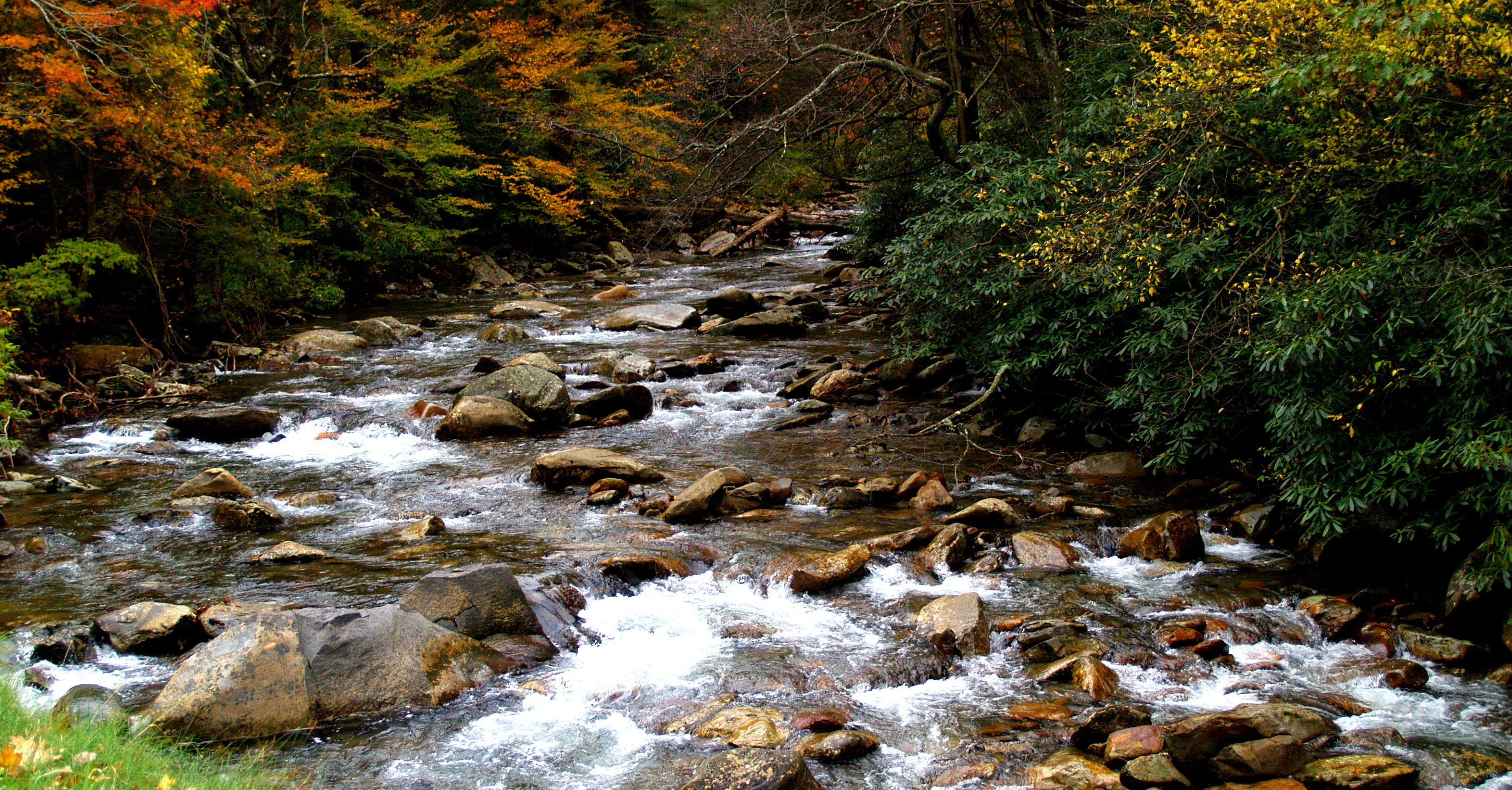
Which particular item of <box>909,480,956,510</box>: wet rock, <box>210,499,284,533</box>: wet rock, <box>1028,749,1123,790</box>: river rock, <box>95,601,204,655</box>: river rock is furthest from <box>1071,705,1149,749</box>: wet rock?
<box>210,499,284,533</box>: wet rock

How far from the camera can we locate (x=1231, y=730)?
4.61 metres

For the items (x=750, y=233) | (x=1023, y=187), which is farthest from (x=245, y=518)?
(x=750, y=233)

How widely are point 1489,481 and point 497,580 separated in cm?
612

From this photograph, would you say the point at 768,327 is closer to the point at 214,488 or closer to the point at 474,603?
the point at 214,488

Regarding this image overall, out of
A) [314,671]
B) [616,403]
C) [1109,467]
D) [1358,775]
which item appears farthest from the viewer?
[616,403]

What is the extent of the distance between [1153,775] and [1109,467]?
544cm

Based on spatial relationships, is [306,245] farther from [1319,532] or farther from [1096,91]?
[1319,532]

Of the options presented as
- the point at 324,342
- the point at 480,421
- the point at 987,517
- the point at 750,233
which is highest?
the point at 750,233

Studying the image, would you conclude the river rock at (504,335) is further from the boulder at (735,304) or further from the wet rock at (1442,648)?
the wet rock at (1442,648)

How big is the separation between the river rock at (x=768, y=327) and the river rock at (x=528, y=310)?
169 inches

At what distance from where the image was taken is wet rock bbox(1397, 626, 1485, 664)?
5.58 meters

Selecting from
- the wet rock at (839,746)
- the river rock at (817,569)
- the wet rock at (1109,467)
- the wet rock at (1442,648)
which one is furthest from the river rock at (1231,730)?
the wet rock at (1109,467)

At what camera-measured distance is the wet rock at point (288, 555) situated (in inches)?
290

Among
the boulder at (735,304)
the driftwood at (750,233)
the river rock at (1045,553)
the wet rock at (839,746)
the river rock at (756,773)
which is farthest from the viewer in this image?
the driftwood at (750,233)
